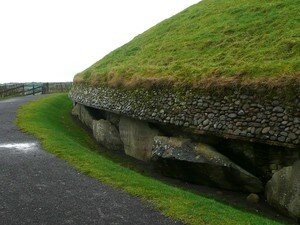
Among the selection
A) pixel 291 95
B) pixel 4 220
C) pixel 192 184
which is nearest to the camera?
pixel 4 220

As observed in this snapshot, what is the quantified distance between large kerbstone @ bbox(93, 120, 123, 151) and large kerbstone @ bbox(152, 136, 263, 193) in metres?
4.85

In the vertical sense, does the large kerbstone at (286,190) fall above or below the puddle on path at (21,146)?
below

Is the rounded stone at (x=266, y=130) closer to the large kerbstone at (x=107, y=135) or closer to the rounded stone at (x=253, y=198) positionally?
the rounded stone at (x=253, y=198)

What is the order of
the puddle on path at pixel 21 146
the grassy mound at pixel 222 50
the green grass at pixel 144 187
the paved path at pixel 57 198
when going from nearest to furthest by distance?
the paved path at pixel 57 198 → the green grass at pixel 144 187 → the grassy mound at pixel 222 50 → the puddle on path at pixel 21 146

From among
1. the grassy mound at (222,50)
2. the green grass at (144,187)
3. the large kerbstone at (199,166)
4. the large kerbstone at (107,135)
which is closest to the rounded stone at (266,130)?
the large kerbstone at (199,166)

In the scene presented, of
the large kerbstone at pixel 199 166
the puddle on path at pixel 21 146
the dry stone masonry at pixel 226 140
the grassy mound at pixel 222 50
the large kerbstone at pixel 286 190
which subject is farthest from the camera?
the puddle on path at pixel 21 146

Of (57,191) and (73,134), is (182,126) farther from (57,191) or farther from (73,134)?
(73,134)

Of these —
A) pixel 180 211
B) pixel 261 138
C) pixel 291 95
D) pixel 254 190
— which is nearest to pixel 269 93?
pixel 291 95

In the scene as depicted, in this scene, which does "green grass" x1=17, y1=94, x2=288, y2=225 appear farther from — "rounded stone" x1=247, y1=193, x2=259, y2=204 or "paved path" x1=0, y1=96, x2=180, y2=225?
"rounded stone" x1=247, y1=193, x2=259, y2=204

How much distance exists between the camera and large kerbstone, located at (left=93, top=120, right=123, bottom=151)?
21236 mm

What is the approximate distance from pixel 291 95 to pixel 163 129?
6.88 metres

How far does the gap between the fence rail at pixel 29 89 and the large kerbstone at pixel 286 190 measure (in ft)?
114

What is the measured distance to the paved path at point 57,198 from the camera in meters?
9.55

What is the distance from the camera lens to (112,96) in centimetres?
2177
